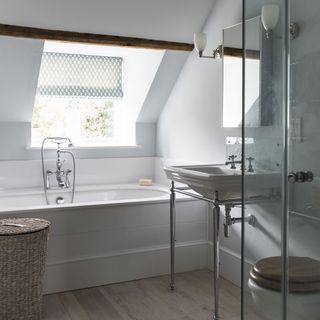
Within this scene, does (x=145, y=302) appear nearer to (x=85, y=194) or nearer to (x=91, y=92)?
(x=85, y=194)

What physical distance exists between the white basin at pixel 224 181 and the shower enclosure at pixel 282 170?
25 millimetres

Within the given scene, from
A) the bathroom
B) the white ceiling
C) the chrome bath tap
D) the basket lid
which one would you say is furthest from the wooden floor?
the white ceiling

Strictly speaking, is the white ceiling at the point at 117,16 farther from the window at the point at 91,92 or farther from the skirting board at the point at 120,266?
the skirting board at the point at 120,266

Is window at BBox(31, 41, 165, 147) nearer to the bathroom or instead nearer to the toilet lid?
the bathroom

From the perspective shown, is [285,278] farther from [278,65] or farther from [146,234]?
[146,234]

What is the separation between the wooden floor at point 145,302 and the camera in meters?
2.92

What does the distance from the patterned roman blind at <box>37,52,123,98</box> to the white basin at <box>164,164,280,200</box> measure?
184cm

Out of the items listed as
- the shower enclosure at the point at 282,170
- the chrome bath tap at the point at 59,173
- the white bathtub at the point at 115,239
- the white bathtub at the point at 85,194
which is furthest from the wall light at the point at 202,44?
the chrome bath tap at the point at 59,173

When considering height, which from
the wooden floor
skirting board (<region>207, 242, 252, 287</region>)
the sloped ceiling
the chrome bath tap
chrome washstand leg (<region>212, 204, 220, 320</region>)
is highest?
the sloped ceiling

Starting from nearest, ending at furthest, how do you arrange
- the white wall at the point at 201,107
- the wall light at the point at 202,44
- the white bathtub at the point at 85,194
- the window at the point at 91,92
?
1. the wall light at the point at 202,44
2. the white wall at the point at 201,107
3. the white bathtub at the point at 85,194
4. the window at the point at 91,92

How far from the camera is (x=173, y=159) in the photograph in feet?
14.8

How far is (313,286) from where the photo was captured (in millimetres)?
1891

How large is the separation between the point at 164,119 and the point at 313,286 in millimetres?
3013

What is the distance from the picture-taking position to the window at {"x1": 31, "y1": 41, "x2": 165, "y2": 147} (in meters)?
4.46
